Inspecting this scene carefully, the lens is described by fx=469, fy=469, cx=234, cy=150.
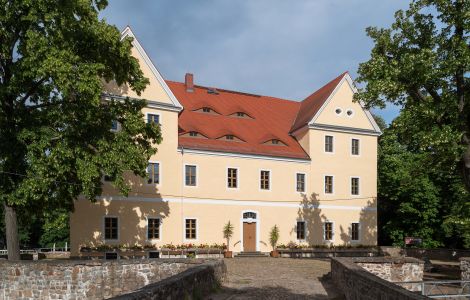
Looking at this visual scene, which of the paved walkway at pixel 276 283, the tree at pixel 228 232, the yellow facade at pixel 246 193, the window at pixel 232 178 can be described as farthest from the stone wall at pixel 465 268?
the window at pixel 232 178

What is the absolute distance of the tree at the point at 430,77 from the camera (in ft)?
54.9

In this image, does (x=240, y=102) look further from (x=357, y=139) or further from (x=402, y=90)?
(x=402, y=90)

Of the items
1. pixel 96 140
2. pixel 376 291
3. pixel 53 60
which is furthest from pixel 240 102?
pixel 376 291

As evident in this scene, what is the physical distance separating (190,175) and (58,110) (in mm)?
11850

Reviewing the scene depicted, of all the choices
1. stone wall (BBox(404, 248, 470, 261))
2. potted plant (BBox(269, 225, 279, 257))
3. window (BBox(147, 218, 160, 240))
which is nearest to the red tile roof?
window (BBox(147, 218, 160, 240))

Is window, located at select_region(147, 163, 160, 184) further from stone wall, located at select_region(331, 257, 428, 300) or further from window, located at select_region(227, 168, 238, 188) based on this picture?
stone wall, located at select_region(331, 257, 428, 300)

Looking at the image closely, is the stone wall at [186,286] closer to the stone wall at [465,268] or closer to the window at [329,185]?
the stone wall at [465,268]

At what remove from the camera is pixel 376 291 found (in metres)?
9.04

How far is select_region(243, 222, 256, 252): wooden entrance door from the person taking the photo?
29903mm

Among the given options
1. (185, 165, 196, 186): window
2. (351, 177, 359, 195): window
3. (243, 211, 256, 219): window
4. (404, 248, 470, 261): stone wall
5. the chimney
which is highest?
the chimney

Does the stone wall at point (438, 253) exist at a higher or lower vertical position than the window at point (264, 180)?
lower

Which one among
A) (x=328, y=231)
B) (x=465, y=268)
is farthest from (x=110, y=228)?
(x=465, y=268)

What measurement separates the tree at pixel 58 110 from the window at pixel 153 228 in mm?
8016

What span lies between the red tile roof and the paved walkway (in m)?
10.4
